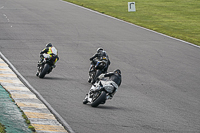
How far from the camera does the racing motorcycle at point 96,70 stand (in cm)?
1523

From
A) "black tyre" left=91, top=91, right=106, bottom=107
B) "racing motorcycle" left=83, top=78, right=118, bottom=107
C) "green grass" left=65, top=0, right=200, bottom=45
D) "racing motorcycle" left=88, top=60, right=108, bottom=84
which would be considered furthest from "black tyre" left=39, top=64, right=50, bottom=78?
"green grass" left=65, top=0, right=200, bottom=45

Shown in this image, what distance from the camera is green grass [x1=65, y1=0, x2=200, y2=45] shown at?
30.8 metres

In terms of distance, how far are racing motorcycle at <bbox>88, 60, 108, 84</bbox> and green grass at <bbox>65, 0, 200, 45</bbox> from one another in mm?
12682

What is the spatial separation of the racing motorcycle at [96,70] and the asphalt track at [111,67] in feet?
1.01

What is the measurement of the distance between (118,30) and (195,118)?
1800 cm

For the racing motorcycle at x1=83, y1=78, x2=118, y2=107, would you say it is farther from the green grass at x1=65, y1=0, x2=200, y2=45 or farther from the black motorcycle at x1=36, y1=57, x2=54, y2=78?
the green grass at x1=65, y1=0, x2=200, y2=45

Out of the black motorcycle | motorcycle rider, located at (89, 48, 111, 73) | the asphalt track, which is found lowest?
the asphalt track

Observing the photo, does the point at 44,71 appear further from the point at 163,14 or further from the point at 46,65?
the point at 163,14

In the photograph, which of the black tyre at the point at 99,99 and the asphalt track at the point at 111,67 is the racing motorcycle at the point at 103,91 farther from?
the asphalt track at the point at 111,67

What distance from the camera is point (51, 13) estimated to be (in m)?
35.6

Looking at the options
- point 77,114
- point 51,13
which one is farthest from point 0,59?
point 51,13

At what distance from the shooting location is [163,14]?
38750 mm

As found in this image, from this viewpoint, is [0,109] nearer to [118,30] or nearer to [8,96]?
[8,96]

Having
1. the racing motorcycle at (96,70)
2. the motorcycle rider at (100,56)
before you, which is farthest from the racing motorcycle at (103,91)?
the motorcycle rider at (100,56)
